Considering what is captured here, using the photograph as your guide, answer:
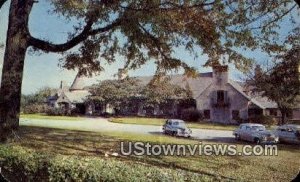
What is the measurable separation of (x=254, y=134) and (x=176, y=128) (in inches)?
54.9

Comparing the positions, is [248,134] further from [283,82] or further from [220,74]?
[220,74]

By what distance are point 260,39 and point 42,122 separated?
4.54m

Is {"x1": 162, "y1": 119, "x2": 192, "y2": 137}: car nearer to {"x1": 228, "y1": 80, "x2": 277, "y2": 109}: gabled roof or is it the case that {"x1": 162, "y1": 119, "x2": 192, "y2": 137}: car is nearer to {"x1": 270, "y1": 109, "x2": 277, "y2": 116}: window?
{"x1": 228, "y1": 80, "x2": 277, "y2": 109}: gabled roof

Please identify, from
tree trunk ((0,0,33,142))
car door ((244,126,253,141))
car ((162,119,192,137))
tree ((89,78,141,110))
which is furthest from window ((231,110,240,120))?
tree trunk ((0,0,33,142))

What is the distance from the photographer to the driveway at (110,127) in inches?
308

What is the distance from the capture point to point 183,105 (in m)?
7.94

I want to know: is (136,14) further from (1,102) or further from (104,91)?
(1,102)

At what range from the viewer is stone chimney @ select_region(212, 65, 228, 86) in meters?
7.79

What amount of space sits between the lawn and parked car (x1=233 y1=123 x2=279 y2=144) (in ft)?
0.79

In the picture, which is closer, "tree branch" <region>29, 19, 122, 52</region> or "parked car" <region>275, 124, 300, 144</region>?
"parked car" <region>275, 124, 300, 144</region>

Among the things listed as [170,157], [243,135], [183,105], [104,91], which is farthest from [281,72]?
[104,91]

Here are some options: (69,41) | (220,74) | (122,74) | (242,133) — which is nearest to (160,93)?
(220,74)

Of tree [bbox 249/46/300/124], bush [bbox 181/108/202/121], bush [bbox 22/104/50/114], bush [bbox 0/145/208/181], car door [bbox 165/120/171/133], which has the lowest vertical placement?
bush [bbox 0/145/208/181]

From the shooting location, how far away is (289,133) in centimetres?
742
